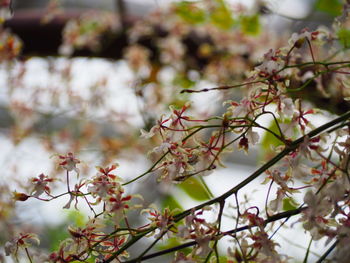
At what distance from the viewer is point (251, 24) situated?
114cm

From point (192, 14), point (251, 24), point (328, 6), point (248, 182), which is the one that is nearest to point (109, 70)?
point (192, 14)

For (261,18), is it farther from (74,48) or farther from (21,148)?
(21,148)

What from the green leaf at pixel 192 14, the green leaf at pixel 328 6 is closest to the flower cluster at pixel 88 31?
the green leaf at pixel 192 14

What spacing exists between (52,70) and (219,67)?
42 centimetres

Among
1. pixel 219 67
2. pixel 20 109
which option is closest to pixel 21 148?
pixel 20 109

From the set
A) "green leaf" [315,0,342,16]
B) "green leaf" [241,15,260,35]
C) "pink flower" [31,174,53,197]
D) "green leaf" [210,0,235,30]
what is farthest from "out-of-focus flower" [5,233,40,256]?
"green leaf" [210,0,235,30]

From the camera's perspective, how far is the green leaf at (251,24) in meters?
1.12

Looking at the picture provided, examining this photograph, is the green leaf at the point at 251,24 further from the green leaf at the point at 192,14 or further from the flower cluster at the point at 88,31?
the flower cluster at the point at 88,31

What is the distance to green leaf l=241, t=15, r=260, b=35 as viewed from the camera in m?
1.12

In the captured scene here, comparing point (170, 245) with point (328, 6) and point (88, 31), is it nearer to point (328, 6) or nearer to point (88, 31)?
point (328, 6)

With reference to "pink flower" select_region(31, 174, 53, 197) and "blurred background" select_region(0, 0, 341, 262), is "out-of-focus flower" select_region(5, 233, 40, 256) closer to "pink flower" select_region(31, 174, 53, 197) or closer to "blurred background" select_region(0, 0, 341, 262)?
"pink flower" select_region(31, 174, 53, 197)

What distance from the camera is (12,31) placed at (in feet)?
4.50

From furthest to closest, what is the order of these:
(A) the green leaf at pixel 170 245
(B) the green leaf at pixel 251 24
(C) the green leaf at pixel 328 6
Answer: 1. (B) the green leaf at pixel 251 24
2. (C) the green leaf at pixel 328 6
3. (A) the green leaf at pixel 170 245

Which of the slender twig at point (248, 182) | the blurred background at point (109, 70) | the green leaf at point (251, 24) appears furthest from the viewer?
the blurred background at point (109, 70)
